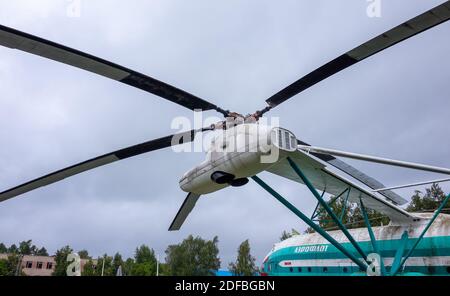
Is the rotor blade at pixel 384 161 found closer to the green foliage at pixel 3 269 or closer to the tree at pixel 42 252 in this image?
the green foliage at pixel 3 269

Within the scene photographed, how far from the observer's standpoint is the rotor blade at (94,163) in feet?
26.4

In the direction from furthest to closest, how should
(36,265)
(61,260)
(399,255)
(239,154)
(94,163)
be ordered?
(36,265) < (61,260) < (399,255) < (94,163) < (239,154)

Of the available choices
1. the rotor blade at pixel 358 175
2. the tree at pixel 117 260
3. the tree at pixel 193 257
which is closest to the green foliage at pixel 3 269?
the tree at pixel 117 260

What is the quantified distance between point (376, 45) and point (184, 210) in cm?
752

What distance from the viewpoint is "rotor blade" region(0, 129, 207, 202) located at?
8055mm

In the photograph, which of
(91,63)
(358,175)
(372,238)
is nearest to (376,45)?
(91,63)

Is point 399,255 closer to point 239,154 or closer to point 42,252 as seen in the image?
point 239,154

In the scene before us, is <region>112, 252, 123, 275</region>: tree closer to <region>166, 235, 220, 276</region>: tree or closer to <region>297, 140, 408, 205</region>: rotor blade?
<region>166, 235, 220, 276</region>: tree

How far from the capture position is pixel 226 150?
304 inches

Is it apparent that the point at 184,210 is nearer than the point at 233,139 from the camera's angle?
No

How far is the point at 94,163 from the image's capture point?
27.0 feet

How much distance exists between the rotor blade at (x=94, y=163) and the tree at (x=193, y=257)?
65981mm
